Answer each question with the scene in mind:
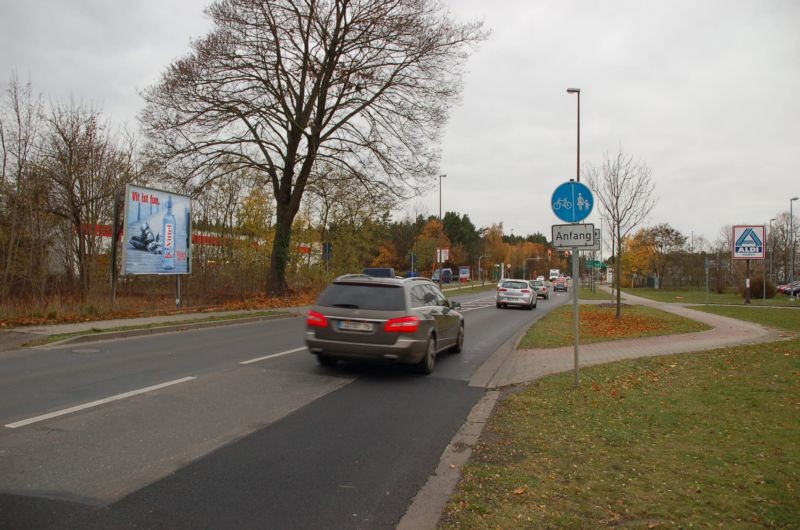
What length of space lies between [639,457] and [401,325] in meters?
4.38

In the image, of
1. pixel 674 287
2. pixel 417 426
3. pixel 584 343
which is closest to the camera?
pixel 417 426

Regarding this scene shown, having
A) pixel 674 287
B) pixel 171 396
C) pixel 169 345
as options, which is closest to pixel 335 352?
pixel 171 396

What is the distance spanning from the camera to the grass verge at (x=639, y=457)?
3.53 metres

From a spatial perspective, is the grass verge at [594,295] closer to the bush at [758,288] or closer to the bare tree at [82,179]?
the bush at [758,288]

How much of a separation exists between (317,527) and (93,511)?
1448 mm

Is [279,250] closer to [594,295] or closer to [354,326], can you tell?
[354,326]

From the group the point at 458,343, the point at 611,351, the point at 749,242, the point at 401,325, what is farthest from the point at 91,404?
the point at 749,242

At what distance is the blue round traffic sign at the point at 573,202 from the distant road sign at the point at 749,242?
948 inches

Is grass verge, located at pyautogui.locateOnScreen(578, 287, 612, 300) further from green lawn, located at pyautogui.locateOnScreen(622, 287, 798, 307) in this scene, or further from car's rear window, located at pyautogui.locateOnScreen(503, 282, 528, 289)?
car's rear window, located at pyautogui.locateOnScreen(503, 282, 528, 289)

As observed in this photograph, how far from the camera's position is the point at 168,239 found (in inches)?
762

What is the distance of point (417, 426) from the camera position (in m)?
5.96

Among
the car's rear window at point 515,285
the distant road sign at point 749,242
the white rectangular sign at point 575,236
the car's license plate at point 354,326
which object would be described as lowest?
the car's license plate at point 354,326

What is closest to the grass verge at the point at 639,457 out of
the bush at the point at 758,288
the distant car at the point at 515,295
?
the distant car at the point at 515,295

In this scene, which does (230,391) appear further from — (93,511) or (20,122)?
(20,122)
